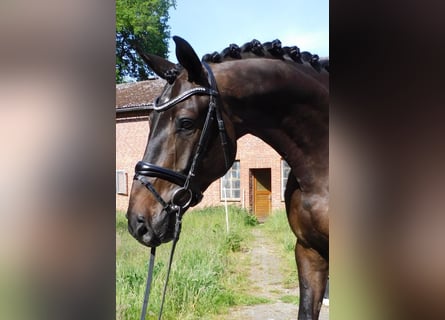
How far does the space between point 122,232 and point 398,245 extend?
99 centimetres

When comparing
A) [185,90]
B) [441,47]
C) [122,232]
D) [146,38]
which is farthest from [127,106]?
[441,47]

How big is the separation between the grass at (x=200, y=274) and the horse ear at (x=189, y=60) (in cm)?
77

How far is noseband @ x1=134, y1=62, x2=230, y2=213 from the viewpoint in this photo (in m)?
1.22

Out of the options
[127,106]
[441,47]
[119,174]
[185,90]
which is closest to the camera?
[441,47]

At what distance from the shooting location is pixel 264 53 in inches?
57.6

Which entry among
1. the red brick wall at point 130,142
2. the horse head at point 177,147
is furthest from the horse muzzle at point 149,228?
the red brick wall at point 130,142

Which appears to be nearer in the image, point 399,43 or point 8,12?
point 399,43

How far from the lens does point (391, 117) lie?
1.79ft

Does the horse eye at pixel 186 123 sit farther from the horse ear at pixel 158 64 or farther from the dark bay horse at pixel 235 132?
the horse ear at pixel 158 64

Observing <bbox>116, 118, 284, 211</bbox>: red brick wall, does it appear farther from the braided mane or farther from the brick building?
the braided mane

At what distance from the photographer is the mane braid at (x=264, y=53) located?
4.66 ft

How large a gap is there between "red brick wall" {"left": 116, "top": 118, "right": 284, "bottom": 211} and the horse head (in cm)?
18

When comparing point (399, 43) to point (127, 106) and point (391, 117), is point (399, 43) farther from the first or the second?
point (127, 106)

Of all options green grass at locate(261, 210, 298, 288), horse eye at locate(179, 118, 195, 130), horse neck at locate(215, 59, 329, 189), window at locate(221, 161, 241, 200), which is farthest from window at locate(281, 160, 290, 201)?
horse eye at locate(179, 118, 195, 130)
